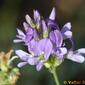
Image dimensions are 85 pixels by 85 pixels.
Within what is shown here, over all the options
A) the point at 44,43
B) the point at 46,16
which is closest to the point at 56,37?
the point at 44,43

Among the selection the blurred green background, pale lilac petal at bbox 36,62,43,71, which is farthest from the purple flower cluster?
the blurred green background

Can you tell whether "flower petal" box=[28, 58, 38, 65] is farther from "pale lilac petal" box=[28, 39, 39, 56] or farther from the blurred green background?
the blurred green background

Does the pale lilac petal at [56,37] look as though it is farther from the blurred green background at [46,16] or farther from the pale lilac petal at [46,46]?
the blurred green background at [46,16]

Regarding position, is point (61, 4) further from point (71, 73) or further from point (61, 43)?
point (61, 43)

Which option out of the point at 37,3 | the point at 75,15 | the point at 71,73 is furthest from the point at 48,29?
the point at 37,3

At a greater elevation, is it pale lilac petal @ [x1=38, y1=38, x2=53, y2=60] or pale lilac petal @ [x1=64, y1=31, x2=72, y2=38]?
pale lilac petal @ [x1=64, y1=31, x2=72, y2=38]

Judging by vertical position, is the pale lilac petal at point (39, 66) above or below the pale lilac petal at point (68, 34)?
below

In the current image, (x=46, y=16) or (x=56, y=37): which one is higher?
(x=46, y=16)

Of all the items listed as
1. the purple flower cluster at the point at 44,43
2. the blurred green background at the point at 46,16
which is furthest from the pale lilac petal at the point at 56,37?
the blurred green background at the point at 46,16

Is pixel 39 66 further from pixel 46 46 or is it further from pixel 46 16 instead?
pixel 46 16
